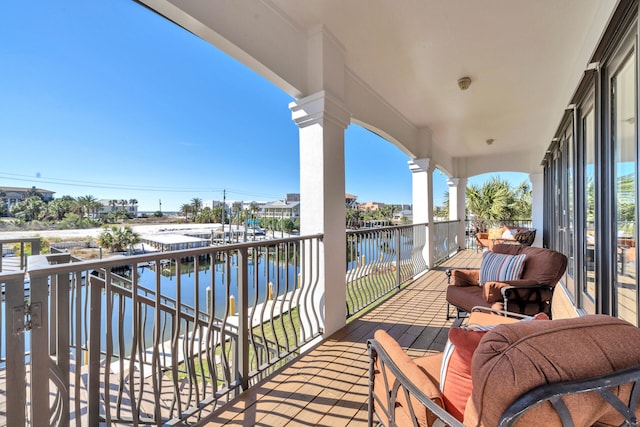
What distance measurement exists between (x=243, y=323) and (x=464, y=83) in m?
3.85

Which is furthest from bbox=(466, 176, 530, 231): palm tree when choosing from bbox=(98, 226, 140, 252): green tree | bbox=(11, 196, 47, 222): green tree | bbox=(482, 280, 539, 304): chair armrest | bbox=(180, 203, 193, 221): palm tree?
bbox=(11, 196, 47, 222): green tree

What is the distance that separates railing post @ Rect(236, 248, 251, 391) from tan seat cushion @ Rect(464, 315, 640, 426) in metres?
1.50

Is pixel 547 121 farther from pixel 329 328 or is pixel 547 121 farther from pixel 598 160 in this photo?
pixel 329 328

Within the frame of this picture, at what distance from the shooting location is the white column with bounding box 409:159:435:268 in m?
5.75

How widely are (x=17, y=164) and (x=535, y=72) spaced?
32.2ft

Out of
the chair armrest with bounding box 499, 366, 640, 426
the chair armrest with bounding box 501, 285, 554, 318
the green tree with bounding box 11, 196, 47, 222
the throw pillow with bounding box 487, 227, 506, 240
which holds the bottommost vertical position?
the chair armrest with bounding box 501, 285, 554, 318

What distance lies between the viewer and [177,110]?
14.4m

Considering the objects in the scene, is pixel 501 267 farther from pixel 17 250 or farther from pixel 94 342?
pixel 17 250

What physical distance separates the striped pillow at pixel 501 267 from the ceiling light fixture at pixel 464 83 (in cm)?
222

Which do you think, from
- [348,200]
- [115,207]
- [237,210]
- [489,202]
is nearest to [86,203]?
[115,207]

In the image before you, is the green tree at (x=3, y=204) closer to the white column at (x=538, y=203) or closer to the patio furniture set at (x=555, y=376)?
the patio furniture set at (x=555, y=376)

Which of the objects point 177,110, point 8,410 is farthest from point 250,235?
point 177,110

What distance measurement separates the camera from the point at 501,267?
276 cm

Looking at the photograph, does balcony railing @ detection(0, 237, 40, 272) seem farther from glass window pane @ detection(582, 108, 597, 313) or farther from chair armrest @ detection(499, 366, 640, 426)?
glass window pane @ detection(582, 108, 597, 313)
